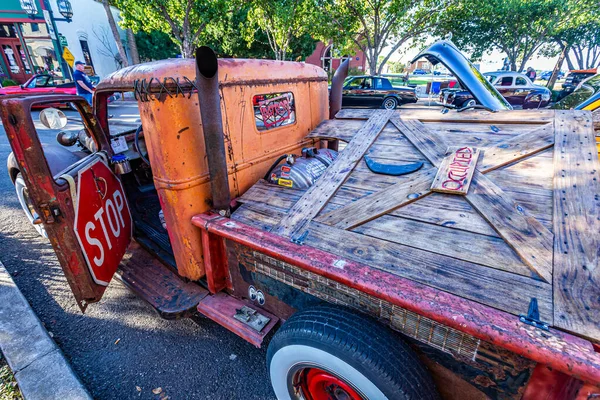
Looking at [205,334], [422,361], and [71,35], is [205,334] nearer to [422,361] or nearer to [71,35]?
[422,361]

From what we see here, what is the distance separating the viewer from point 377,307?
1.46 metres

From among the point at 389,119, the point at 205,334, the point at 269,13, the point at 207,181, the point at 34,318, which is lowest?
the point at 205,334

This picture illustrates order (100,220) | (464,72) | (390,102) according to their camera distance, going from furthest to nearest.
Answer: (390,102) → (464,72) → (100,220)

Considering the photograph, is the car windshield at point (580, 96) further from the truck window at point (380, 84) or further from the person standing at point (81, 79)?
the person standing at point (81, 79)

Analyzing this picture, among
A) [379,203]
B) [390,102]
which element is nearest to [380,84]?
[390,102]

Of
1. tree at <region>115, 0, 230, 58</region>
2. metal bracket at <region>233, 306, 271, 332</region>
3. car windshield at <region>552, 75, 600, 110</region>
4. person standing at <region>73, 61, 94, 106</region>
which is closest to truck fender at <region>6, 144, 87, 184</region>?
metal bracket at <region>233, 306, 271, 332</region>

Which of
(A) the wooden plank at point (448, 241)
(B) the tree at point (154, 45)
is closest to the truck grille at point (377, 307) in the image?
(A) the wooden plank at point (448, 241)

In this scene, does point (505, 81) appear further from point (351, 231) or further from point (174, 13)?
point (174, 13)

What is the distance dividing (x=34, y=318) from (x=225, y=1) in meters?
15.1

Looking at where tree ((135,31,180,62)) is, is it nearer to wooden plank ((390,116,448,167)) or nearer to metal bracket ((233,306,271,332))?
wooden plank ((390,116,448,167))

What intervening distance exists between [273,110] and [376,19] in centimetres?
1569

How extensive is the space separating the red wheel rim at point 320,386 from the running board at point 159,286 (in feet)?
→ 3.36

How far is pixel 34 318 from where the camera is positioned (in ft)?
8.31

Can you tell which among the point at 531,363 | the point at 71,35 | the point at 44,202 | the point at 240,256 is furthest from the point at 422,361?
the point at 71,35
